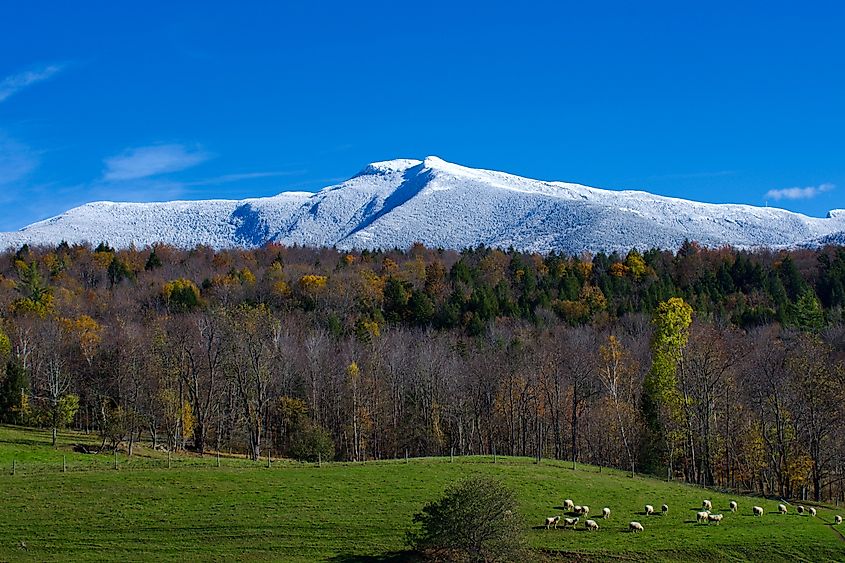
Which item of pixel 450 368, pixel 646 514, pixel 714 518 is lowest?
pixel 714 518

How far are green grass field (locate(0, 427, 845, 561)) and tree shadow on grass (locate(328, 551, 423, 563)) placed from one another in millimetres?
125

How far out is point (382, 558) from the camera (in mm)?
41938

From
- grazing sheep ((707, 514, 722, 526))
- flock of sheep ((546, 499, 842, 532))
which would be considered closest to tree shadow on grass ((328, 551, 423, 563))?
flock of sheep ((546, 499, 842, 532))

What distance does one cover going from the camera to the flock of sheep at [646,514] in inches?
1864

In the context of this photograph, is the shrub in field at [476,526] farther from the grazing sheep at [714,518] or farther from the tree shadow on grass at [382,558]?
the grazing sheep at [714,518]

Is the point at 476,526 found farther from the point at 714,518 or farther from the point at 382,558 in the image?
the point at 714,518

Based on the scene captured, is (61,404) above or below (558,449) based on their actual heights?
above

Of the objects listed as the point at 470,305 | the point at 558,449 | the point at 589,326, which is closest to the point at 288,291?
the point at 470,305

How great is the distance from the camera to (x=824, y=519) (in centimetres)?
5388

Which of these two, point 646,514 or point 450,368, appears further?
point 450,368

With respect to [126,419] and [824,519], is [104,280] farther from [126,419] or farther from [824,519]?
[824,519]

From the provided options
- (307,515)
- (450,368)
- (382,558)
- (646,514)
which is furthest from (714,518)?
(450,368)

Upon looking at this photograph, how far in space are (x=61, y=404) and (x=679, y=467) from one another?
58391mm

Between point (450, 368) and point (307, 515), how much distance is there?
2146 inches
